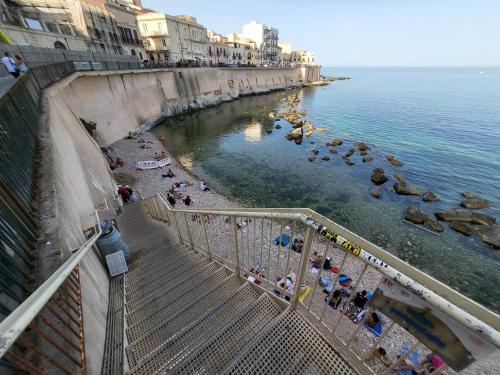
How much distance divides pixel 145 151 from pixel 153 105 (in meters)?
15.1

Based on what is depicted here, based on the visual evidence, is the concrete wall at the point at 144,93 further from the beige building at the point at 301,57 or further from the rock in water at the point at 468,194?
the beige building at the point at 301,57

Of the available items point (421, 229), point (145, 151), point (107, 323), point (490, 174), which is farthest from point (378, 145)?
point (107, 323)

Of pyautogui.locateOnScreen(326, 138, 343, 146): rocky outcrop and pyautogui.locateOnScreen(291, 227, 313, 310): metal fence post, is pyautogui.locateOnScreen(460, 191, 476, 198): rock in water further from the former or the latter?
pyautogui.locateOnScreen(291, 227, 313, 310): metal fence post

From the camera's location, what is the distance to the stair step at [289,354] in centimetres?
240

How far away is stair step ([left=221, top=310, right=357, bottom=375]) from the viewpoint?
2396 millimetres

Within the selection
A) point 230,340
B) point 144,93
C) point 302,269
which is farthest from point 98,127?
point 302,269

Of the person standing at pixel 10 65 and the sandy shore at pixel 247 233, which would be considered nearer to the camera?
the sandy shore at pixel 247 233

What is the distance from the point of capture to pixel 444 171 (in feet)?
69.1

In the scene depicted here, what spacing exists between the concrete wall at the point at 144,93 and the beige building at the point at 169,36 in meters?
7.93

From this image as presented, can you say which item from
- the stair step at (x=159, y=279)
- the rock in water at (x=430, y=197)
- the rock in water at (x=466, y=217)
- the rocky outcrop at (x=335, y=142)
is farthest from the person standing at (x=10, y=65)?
the rocky outcrop at (x=335, y=142)

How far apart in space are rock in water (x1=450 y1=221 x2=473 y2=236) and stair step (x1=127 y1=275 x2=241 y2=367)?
1565 cm

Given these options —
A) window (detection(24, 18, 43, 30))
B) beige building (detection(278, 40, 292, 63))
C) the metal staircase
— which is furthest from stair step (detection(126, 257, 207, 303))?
beige building (detection(278, 40, 292, 63))

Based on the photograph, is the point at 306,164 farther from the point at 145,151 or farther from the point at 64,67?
the point at 64,67

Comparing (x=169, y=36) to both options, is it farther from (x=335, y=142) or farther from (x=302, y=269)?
(x=302, y=269)
